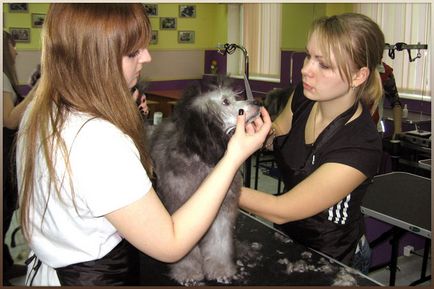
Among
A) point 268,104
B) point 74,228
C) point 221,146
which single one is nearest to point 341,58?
point 221,146

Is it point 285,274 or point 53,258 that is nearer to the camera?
point 53,258

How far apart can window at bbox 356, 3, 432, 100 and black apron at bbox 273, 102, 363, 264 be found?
2636mm

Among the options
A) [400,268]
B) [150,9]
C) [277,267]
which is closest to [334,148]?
[277,267]

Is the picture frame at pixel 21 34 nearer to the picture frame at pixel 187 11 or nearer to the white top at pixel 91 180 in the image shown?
the picture frame at pixel 187 11

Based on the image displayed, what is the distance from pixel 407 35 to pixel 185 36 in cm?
356

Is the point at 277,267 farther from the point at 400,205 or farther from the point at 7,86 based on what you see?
the point at 7,86

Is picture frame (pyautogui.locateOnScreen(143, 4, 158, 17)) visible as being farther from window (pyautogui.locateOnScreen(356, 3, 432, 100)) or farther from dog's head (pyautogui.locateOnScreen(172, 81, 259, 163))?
window (pyautogui.locateOnScreen(356, 3, 432, 100))

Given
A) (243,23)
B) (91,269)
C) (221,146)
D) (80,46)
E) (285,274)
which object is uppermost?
(243,23)

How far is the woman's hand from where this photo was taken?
847 millimetres

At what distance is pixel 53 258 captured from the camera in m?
0.83

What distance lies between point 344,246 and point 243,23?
4.81 meters

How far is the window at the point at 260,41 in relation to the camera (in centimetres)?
536

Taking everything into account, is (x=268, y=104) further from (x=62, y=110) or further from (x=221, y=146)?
(x=62, y=110)

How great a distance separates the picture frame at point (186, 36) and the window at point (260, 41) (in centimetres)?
90
